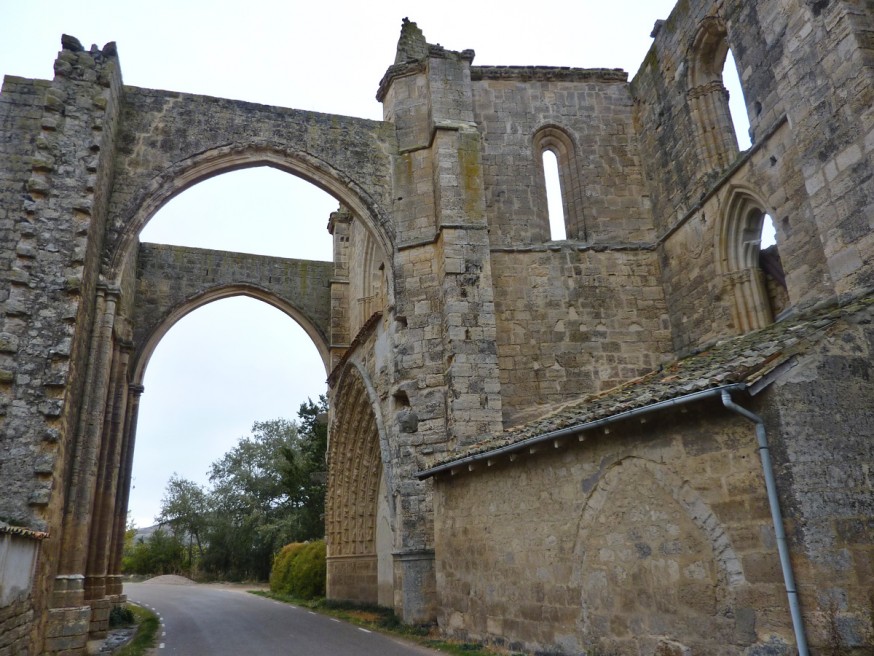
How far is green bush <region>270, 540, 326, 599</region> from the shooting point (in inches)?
706

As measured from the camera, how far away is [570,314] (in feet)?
34.6

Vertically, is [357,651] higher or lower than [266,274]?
lower

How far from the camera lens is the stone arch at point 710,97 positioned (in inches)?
370

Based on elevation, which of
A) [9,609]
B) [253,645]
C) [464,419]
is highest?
[464,419]

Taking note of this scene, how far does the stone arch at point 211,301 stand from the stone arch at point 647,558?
12085 millimetres

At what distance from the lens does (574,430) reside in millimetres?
5738

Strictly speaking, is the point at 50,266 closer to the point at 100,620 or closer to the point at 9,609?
the point at 9,609

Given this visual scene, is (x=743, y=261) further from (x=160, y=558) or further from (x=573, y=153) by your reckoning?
(x=160, y=558)

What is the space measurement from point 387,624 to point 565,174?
25.2ft

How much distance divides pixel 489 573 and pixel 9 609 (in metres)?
4.33

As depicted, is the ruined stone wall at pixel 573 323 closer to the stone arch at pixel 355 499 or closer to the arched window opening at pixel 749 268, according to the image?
the arched window opening at pixel 749 268

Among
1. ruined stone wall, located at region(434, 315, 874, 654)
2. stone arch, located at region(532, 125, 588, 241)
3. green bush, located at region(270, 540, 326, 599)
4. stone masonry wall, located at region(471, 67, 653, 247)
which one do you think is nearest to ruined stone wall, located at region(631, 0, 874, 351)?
stone masonry wall, located at region(471, 67, 653, 247)

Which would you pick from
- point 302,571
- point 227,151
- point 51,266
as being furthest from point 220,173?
point 302,571

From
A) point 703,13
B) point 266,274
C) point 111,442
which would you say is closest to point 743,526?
point 703,13
